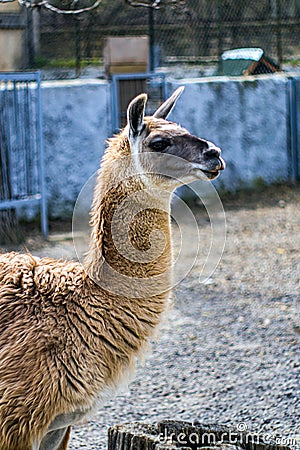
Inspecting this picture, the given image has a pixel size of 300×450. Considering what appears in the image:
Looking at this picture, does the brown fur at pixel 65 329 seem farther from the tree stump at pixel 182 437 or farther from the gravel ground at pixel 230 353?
the gravel ground at pixel 230 353

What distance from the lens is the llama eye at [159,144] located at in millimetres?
3973

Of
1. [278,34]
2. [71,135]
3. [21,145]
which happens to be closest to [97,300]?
[21,145]

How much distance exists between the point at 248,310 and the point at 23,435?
12.4 ft

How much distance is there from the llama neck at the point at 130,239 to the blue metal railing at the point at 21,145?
17.6 ft

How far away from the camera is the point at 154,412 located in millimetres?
4984

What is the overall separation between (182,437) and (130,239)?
1026 millimetres

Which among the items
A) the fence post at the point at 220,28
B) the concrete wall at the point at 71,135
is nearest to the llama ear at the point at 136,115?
the concrete wall at the point at 71,135

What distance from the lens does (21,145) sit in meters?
9.64

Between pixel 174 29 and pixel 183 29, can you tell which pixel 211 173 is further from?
pixel 183 29

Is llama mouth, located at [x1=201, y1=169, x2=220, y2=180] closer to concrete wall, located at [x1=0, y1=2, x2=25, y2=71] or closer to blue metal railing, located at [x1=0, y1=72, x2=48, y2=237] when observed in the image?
blue metal railing, located at [x1=0, y1=72, x2=48, y2=237]

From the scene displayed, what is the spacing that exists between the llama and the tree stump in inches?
14.5

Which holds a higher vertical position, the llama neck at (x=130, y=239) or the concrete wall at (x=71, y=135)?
the llama neck at (x=130, y=239)

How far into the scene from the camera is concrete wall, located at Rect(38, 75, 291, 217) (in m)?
10.5

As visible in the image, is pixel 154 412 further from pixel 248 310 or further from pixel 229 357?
pixel 248 310
